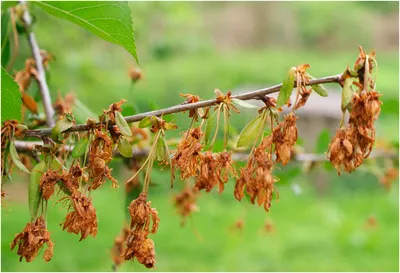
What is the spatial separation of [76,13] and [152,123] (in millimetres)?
104

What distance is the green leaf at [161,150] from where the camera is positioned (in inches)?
17.0

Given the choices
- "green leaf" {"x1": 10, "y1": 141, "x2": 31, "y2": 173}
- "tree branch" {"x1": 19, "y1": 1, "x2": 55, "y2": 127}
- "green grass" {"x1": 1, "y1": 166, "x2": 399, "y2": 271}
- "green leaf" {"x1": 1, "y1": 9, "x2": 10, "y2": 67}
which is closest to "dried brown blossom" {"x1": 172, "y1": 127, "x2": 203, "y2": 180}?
"green leaf" {"x1": 10, "y1": 141, "x2": 31, "y2": 173}

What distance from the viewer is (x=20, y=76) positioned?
0.69 meters

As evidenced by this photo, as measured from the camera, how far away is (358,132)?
374 millimetres

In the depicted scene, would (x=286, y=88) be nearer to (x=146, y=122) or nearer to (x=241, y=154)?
(x=146, y=122)

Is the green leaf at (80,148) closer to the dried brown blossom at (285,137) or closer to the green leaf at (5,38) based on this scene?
the dried brown blossom at (285,137)

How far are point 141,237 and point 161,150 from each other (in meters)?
0.06

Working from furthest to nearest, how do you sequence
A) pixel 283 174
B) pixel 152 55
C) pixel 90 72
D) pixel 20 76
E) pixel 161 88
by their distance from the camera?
pixel 152 55, pixel 161 88, pixel 90 72, pixel 283 174, pixel 20 76

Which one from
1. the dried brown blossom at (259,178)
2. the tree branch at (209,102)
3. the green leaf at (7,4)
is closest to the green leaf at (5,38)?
the green leaf at (7,4)

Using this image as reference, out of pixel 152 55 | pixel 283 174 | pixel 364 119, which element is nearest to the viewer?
pixel 364 119

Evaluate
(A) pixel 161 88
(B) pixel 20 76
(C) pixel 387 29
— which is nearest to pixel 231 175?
(B) pixel 20 76

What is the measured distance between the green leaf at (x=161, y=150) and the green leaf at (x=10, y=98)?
11 centimetres

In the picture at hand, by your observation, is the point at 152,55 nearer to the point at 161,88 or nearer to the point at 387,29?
the point at 161,88

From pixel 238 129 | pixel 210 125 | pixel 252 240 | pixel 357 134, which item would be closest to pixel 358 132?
pixel 357 134
